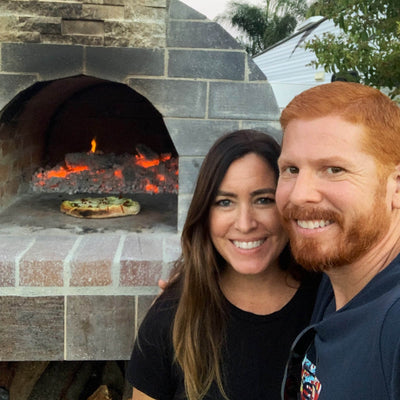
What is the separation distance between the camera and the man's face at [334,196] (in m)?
1.05

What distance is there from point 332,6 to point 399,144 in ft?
7.76

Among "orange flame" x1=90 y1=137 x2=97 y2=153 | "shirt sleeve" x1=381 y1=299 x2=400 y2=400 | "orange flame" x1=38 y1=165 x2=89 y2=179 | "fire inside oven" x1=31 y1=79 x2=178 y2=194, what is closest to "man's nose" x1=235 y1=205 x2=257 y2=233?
"shirt sleeve" x1=381 y1=299 x2=400 y2=400

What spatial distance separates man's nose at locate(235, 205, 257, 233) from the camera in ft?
5.06

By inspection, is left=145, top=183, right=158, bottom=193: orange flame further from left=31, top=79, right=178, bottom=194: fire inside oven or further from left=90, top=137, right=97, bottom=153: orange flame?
left=90, top=137, right=97, bottom=153: orange flame

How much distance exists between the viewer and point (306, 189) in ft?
3.57

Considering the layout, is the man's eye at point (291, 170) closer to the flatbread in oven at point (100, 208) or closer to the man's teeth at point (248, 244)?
the man's teeth at point (248, 244)

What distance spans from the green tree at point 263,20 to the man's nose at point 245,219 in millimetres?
19053

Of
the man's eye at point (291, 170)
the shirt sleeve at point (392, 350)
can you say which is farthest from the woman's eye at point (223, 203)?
the shirt sleeve at point (392, 350)

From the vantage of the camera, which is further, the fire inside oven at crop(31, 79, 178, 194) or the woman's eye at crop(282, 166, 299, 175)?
the fire inside oven at crop(31, 79, 178, 194)

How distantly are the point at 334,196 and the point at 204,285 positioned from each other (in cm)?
70

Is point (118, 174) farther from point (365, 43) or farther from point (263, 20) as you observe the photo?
point (263, 20)

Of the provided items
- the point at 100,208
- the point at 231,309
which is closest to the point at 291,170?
the point at 231,309

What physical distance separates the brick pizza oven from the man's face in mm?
1447

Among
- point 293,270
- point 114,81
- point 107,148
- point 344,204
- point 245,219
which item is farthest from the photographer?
point 107,148
